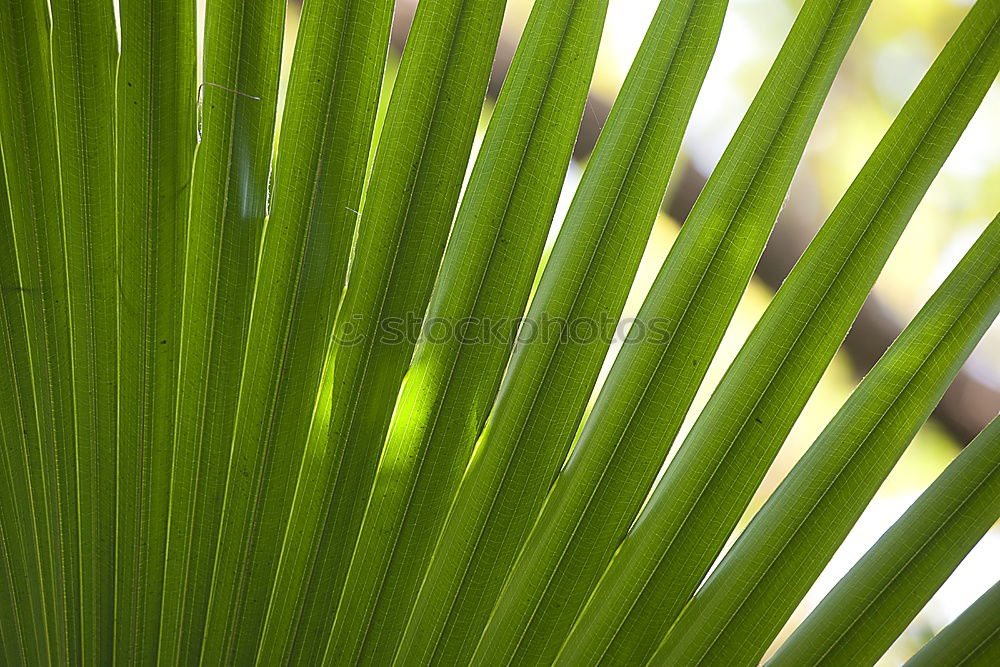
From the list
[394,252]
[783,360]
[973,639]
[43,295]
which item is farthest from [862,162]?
[43,295]

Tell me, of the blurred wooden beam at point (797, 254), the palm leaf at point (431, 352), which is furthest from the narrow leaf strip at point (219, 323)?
the blurred wooden beam at point (797, 254)

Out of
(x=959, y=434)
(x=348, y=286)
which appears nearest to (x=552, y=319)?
(x=348, y=286)

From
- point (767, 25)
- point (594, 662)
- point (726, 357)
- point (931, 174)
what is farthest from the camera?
point (726, 357)

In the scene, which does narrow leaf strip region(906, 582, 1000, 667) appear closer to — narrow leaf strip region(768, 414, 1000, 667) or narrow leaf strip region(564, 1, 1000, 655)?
narrow leaf strip region(768, 414, 1000, 667)

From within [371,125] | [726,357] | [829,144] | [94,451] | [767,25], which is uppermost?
[767,25]

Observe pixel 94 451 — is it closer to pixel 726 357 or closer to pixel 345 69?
pixel 345 69

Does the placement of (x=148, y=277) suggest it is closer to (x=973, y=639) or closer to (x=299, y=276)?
(x=299, y=276)
